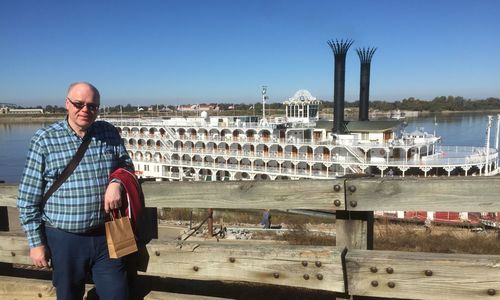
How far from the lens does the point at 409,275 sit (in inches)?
80.2

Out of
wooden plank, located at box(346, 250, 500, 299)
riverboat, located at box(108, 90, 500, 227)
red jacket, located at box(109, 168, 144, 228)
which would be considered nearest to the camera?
wooden plank, located at box(346, 250, 500, 299)

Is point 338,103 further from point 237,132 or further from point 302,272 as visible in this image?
point 302,272

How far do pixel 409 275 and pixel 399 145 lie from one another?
19327 mm

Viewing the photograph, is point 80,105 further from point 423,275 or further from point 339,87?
point 339,87

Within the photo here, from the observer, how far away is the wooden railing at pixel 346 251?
1980 mm

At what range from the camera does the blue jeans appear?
2.25m

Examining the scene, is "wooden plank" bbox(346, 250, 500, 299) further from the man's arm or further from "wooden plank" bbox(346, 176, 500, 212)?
the man's arm

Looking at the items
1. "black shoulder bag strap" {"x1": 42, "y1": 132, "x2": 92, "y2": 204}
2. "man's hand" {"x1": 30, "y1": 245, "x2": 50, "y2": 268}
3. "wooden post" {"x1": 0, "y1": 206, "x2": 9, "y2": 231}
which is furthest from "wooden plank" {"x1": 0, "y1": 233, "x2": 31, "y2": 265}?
"black shoulder bag strap" {"x1": 42, "y1": 132, "x2": 92, "y2": 204}

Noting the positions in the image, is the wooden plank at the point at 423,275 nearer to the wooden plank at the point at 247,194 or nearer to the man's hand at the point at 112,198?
the wooden plank at the point at 247,194

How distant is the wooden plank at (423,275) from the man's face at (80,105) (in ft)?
5.17

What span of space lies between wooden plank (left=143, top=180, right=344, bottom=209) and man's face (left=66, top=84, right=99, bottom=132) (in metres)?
0.54

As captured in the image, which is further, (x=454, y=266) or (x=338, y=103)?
(x=338, y=103)

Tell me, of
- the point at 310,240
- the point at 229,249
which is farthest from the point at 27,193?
the point at 310,240

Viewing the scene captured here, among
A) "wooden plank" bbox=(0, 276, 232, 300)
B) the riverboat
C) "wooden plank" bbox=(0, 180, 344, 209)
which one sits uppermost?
"wooden plank" bbox=(0, 180, 344, 209)
